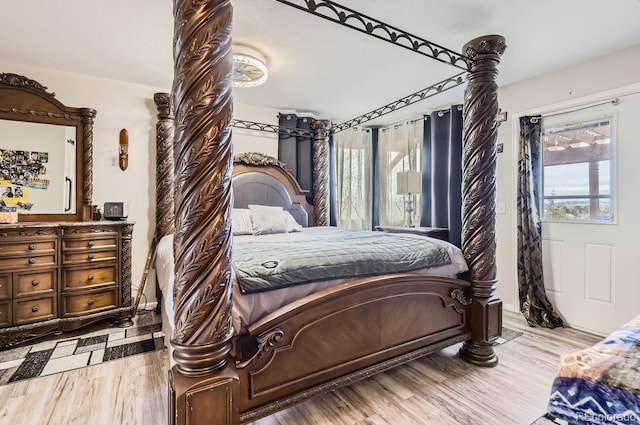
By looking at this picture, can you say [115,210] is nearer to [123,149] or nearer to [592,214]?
[123,149]

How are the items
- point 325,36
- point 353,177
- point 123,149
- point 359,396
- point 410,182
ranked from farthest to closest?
point 353,177
point 410,182
point 123,149
point 325,36
point 359,396

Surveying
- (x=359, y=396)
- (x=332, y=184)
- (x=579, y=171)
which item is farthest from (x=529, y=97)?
(x=359, y=396)

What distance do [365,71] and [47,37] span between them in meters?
A: 2.65

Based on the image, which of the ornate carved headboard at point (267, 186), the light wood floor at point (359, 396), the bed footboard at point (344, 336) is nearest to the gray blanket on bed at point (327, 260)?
the bed footboard at point (344, 336)

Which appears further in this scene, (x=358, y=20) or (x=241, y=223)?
(x=241, y=223)

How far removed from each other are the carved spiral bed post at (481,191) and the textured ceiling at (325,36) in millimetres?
322

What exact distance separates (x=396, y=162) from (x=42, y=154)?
4263 millimetres

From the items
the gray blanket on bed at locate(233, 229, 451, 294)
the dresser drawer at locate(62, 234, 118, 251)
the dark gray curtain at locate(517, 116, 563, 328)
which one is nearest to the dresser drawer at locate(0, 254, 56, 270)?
the dresser drawer at locate(62, 234, 118, 251)

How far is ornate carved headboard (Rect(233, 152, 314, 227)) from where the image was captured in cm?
374

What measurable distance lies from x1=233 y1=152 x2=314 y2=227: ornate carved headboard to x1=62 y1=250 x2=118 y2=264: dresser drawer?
4.38ft

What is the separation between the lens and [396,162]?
4734 mm

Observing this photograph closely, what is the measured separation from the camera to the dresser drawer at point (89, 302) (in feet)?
8.84

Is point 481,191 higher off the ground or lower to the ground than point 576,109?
lower

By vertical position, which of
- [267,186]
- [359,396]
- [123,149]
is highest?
[123,149]
